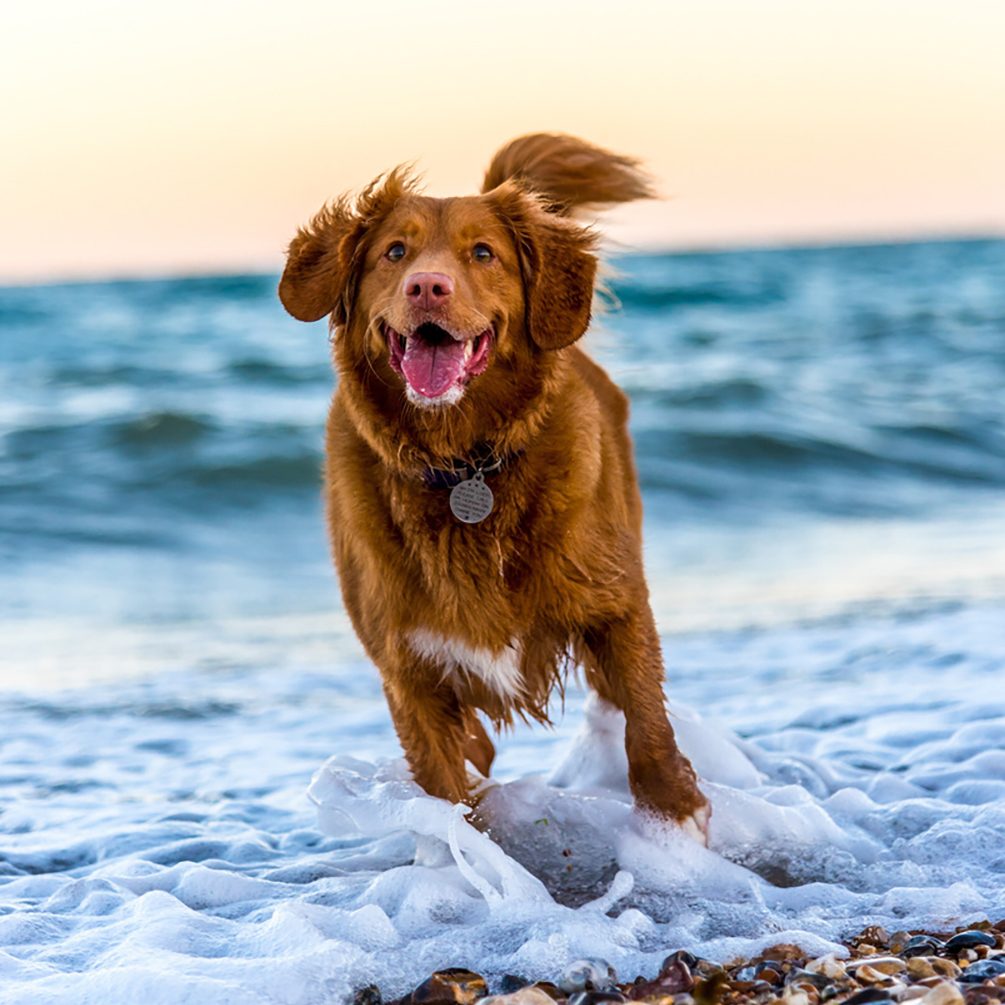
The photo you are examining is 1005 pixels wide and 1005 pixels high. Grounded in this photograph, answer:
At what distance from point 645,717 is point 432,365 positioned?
114 cm

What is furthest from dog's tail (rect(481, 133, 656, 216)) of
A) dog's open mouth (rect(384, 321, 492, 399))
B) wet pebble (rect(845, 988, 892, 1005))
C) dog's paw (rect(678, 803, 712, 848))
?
wet pebble (rect(845, 988, 892, 1005))

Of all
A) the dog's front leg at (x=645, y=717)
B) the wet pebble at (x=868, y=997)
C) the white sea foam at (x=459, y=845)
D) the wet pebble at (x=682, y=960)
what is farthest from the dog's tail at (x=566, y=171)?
the wet pebble at (x=868, y=997)

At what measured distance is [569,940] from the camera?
350 centimetres

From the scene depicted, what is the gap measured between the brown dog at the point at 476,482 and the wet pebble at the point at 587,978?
82 cm

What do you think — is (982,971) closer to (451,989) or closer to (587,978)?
(587,978)

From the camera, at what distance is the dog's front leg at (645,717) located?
13.3ft

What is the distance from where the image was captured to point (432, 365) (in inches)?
147

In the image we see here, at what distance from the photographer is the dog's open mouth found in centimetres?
371

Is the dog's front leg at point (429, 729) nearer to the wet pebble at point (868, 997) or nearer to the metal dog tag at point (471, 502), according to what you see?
the metal dog tag at point (471, 502)

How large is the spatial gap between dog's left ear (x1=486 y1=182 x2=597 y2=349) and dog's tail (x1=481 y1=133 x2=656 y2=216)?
0.81m

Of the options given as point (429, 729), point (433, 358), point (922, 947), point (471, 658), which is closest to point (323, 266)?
point (433, 358)

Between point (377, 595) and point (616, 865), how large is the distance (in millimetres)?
1002

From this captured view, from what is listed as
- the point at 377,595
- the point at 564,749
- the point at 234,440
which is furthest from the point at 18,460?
the point at 377,595

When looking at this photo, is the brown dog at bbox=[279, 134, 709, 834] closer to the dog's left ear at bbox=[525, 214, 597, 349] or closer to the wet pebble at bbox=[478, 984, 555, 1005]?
the dog's left ear at bbox=[525, 214, 597, 349]
